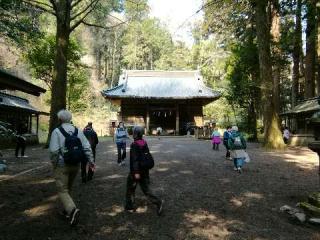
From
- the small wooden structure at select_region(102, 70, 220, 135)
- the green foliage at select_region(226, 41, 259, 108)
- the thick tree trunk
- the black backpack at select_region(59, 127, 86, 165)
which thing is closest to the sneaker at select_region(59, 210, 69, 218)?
the black backpack at select_region(59, 127, 86, 165)

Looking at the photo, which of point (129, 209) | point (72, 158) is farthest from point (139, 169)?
point (72, 158)

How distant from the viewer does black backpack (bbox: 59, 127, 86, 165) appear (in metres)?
5.96

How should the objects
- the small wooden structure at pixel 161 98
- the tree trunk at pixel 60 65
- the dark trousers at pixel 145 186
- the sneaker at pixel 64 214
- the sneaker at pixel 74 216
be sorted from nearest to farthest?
the sneaker at pixel 74 216 < the sneaker at pixel 64 214 < the dark trousers at pixel 145 186 < the tree trunk at pixel 60 65 < the small wooden structure at pixel 161 98

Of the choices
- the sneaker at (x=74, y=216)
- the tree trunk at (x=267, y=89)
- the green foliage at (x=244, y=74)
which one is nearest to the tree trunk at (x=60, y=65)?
the tree trunk at (x=267, y=89)

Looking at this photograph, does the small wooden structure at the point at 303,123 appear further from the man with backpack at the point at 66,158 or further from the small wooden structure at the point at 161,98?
the man with backpack at the point at 66,158

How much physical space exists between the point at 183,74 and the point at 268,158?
2505cm

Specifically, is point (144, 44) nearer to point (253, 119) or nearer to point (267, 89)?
point (253, 119)

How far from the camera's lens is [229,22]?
30.2m

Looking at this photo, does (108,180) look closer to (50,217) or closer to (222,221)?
(50,217)

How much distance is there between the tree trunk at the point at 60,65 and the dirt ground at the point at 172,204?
6855 mm

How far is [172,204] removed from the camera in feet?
25.0

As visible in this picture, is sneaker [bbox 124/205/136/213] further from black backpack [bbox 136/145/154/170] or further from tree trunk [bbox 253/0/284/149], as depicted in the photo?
tree trunk [bbox 253/0/284/149]

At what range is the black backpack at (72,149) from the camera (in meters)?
5.96

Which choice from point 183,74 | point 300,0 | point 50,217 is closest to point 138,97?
point 183,74
